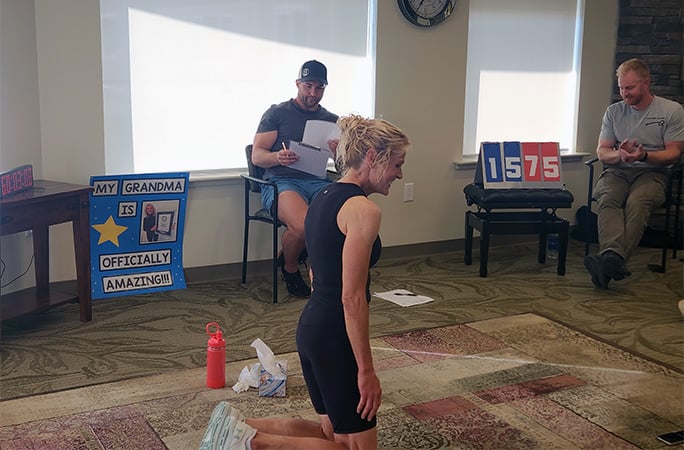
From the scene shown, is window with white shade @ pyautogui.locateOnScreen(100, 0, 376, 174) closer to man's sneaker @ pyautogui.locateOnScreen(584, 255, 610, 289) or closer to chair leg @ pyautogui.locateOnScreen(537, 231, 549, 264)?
chair leg @ pyautogui.locateOnScreen(537, 231, 549, 264)

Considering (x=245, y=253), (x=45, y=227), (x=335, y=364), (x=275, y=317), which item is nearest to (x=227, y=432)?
(x=335, y=364)

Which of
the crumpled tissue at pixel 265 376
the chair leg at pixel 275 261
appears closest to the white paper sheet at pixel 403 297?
the chair leg at pixel 275 261

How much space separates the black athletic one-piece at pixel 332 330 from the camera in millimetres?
2158

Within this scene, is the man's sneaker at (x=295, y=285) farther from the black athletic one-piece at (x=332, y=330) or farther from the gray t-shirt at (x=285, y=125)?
the black athletic one-piece at (x=332, y=330)

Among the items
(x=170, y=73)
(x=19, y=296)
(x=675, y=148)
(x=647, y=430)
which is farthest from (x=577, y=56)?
(x=19, y=296)

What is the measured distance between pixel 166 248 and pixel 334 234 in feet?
8.40

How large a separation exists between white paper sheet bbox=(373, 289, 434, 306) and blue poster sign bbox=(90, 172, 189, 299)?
1179 millimetres

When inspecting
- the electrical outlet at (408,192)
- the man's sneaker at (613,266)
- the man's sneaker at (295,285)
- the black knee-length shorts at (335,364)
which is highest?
the electrical outlet at (408,192)

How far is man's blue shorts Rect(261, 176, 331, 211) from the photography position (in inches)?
172

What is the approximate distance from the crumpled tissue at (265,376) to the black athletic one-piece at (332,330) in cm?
91

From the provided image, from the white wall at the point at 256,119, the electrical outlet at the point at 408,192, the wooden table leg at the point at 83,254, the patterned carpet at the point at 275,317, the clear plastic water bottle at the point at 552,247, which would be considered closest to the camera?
the patterned carpet at the point at 275,317

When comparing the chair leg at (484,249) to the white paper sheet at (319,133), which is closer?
the white paper sheet at (319,133)

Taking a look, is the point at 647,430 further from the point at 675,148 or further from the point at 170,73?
the point at 170,73

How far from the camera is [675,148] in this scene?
475 centimetres
